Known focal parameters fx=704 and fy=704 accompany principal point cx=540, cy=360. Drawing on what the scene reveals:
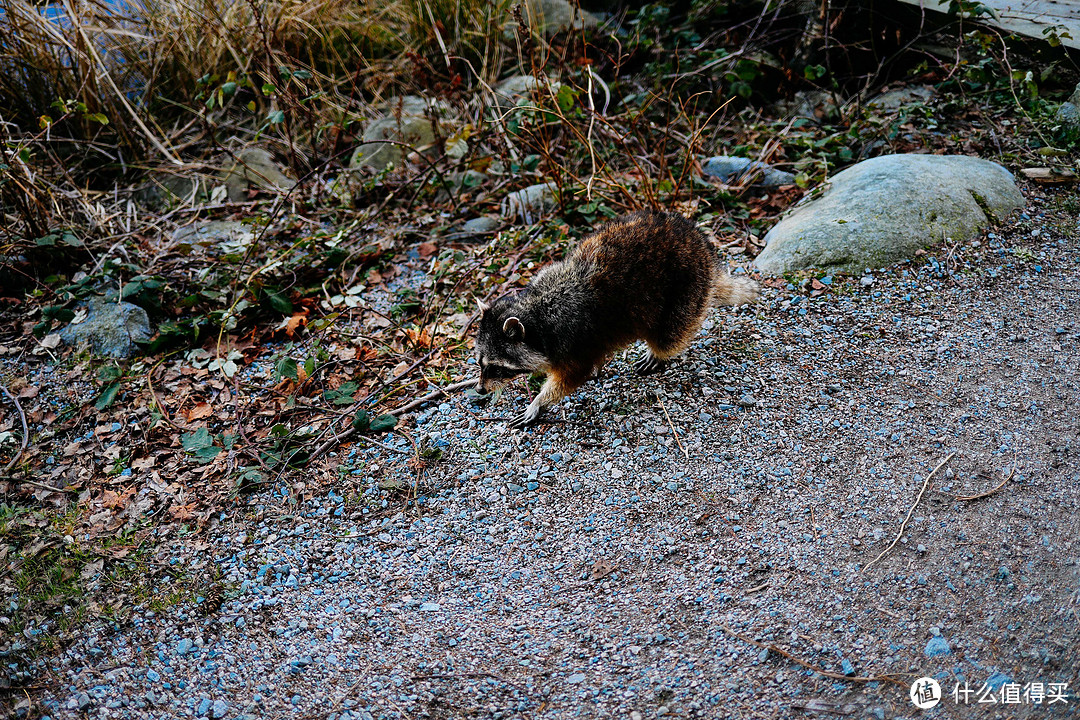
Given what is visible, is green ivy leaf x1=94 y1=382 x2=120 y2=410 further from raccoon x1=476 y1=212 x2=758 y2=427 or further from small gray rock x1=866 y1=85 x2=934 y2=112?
small gray rock x1=866 y1=85 x2=934 y2=112

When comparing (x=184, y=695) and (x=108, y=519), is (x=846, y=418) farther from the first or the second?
→ (x=108, y=519)

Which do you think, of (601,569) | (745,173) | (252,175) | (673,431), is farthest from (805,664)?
(252,175)

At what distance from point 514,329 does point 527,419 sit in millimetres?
561

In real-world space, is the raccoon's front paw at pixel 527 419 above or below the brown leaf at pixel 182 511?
below

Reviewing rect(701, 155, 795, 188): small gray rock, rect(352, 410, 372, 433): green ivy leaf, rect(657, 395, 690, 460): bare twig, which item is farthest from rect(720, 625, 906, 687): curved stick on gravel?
rect(701, 155, 795, 188): small gray rock

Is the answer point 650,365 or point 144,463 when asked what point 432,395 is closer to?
point 650,365

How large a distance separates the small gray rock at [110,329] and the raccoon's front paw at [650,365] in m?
3.38

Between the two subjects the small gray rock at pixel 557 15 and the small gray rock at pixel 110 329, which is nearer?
the small gray rock at pixel 110 329

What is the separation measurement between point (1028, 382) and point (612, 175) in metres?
3.35

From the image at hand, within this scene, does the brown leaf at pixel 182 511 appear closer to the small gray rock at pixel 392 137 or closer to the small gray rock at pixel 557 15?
the small gray rock at pixel 392 137

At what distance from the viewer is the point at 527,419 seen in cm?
409

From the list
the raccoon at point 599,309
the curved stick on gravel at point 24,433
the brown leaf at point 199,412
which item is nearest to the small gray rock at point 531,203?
the raccoon at point 599,309

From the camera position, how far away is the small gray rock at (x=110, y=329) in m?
4.76

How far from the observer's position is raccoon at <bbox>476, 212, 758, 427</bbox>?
3.94m
